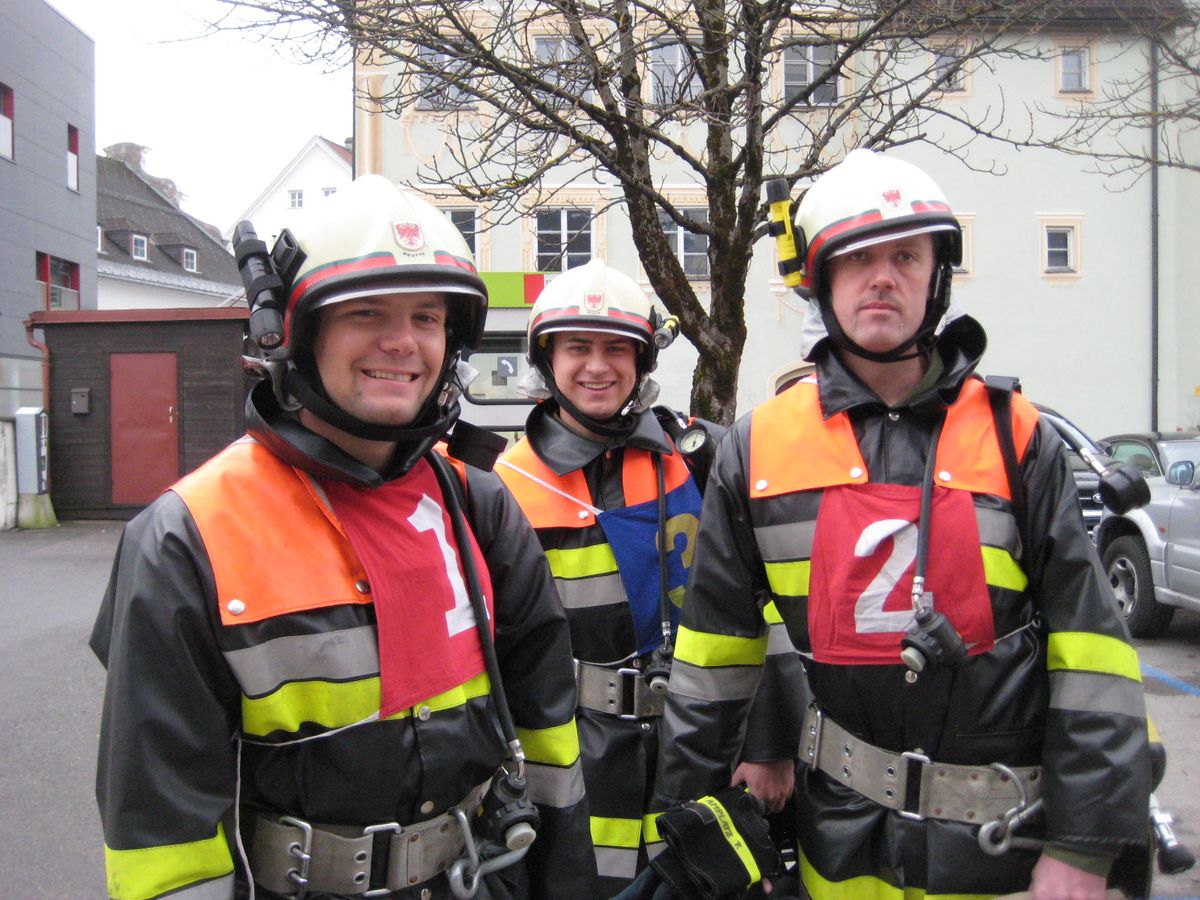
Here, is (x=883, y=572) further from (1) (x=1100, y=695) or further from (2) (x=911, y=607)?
(1) (x=1100, y=695)

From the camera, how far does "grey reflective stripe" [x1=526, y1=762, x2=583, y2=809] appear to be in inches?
84.4

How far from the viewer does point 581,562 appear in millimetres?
3084

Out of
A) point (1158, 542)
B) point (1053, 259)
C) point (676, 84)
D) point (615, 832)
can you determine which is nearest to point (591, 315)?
point (615, 832)

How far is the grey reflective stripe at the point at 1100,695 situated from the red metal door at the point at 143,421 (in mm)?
15641

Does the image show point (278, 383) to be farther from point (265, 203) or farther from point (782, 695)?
point (265, 203)

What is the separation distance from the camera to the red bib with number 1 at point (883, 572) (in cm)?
200

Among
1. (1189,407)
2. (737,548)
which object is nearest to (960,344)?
(737,548)

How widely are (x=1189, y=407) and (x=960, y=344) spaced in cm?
2376

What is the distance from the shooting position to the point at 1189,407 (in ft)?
73.0

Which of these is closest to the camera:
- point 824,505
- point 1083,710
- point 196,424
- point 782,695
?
point 1083,710

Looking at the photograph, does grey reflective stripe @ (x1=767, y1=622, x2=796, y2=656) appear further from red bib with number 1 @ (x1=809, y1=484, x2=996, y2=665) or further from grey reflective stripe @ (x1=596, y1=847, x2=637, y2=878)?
grey reflective stripe @ (x1=596, y1=847, x2=637, y2=878)

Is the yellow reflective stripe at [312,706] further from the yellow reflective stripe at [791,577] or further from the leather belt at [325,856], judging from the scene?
the yellow reflective stripe at [791,577]

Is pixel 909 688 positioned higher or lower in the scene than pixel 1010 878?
higher

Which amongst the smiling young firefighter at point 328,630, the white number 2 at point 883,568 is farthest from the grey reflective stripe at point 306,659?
the white number 2 at point 883,568
